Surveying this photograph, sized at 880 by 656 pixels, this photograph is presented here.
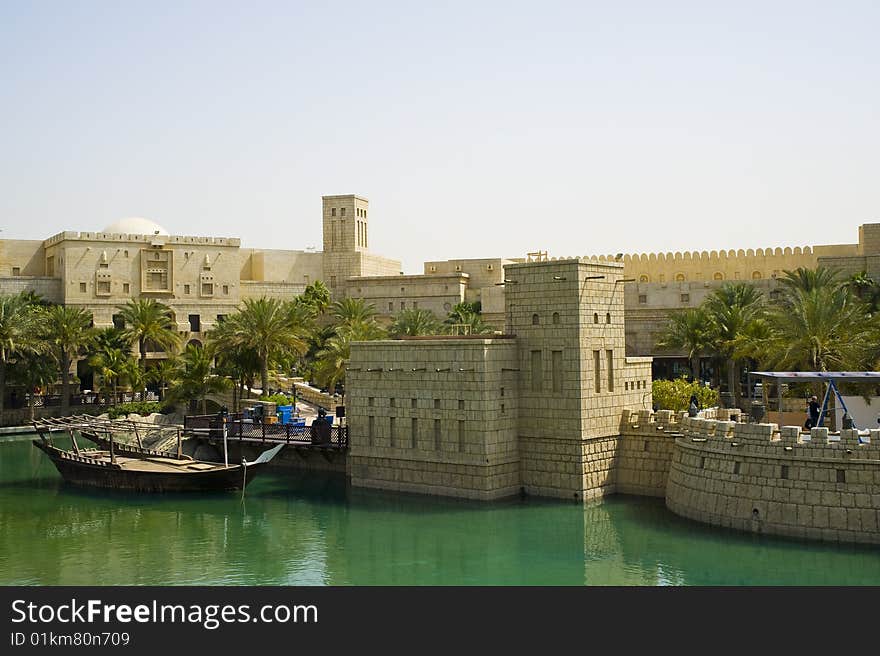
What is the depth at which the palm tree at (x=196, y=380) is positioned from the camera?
44.8 metres

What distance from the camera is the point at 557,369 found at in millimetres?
25859

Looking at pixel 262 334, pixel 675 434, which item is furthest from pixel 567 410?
pixel 262 334

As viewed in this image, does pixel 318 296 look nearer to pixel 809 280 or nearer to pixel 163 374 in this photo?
pixel 163 374

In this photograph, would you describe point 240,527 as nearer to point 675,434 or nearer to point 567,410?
point 567,410

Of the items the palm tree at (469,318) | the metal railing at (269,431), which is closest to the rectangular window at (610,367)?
the metal railing at (269,431)

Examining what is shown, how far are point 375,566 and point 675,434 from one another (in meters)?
8.91

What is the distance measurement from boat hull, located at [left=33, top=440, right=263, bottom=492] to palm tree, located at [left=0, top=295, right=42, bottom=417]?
55.2ft

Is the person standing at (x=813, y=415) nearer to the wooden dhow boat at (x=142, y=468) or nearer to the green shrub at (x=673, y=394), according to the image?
the green shrub at (x=673, y=394)

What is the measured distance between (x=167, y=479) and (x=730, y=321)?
911 inches

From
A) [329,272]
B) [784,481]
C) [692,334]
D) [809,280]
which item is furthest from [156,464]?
[329,272]

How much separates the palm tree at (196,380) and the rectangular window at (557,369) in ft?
75.2

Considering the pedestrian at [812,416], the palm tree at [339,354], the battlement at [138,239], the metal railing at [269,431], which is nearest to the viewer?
the pedestrian at [812,416]

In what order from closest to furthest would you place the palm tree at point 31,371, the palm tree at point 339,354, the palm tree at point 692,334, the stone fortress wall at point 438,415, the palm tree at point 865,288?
the stone fortress wall at point 438,415 < the palm tree at point 339,354 < the palm tree at point 692,334 < the palm tree at point 865,288 < the palm tree at point 31,371

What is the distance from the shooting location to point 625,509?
25.0 meters
